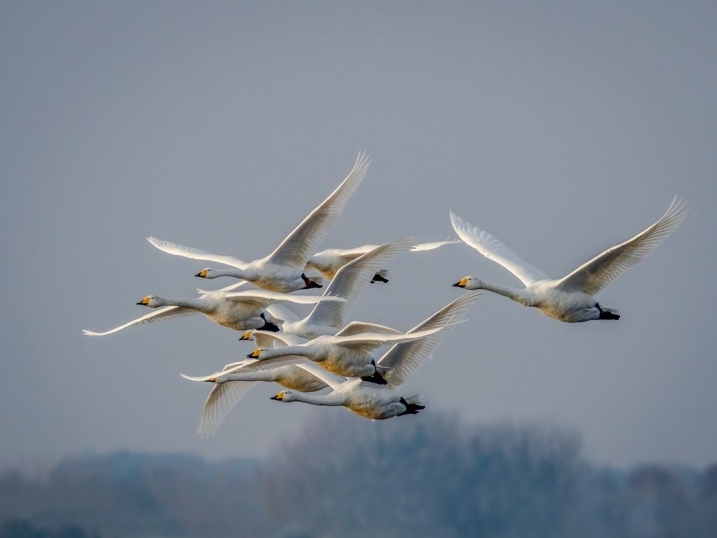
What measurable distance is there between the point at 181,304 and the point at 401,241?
12.8 ft

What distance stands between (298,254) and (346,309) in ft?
4.07

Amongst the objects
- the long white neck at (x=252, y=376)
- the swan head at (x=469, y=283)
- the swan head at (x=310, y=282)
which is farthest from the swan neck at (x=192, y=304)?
the swan head at (x=469, y=283)

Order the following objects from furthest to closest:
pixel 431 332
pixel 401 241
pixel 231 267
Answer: pixel 231 267 < pixel 401 241 < pixel 431 332

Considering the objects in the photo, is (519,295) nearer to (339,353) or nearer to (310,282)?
(339,353)

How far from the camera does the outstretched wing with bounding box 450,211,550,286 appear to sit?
106 ft

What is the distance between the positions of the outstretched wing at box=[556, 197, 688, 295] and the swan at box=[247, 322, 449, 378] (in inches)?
87.5

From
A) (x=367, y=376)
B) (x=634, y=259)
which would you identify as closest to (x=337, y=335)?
A: (x=367, y=376)

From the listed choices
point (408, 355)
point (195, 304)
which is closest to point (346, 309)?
point (408, 355)

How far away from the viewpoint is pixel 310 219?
3183 cm

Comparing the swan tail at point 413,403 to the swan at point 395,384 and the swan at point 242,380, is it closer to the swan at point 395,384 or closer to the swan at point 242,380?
the swan at point 395,384

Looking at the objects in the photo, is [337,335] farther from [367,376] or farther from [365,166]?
[365,166]

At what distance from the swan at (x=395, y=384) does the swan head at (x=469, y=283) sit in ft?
0.92

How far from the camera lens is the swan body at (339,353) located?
1204 inches

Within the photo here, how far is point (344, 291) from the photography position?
31875 millimetres
